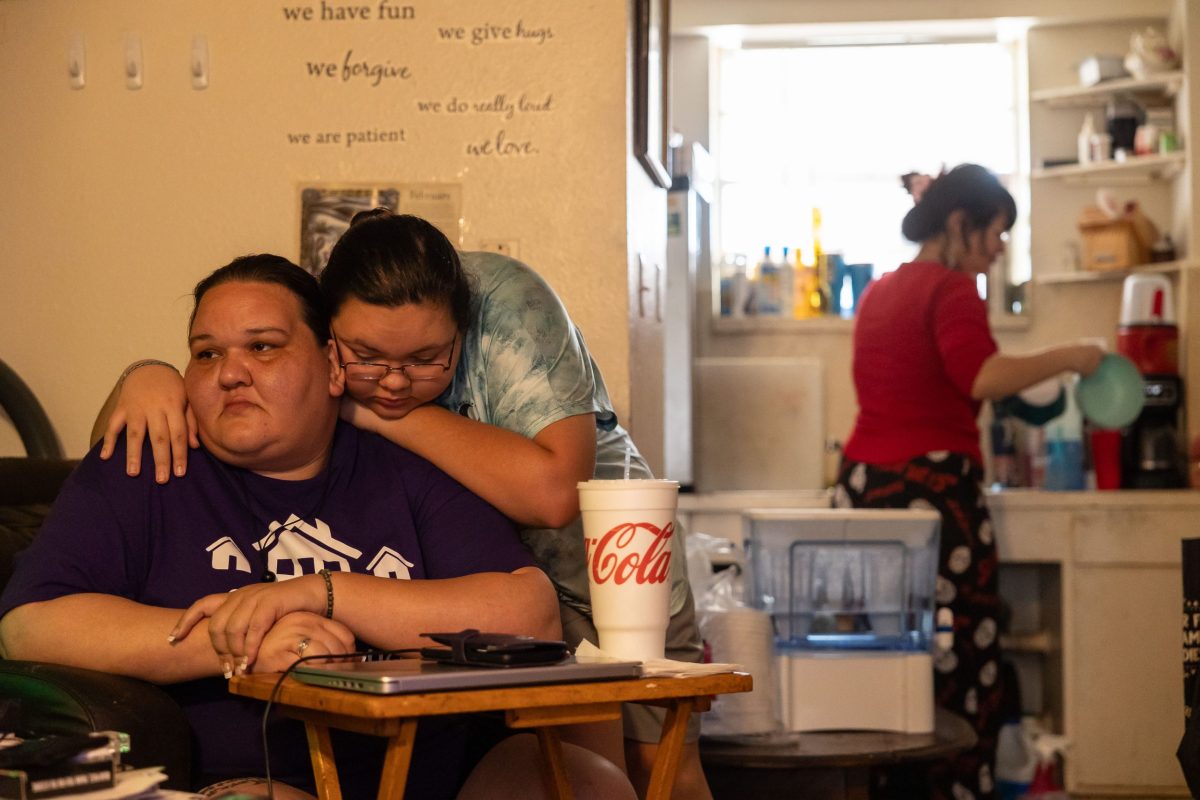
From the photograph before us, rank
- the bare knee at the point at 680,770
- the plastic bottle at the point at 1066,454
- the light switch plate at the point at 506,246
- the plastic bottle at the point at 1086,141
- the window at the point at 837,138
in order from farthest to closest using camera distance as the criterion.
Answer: the window at the point at 837,138 → the plastic bottle at the point at 1086,141 → the plastic bottle at the point at 1066,454 → the light switch plate at the point at 506,246 → the bare knee at the point at 680,770

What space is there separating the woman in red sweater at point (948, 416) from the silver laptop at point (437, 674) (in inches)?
83.7

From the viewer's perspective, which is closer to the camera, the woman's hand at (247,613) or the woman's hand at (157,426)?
the woman's hand at (247,613)

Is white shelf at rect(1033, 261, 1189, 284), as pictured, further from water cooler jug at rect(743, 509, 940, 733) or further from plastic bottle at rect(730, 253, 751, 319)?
water cooler jug at rect(743, 509, 940, 733)

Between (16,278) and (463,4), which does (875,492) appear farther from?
(16,278)

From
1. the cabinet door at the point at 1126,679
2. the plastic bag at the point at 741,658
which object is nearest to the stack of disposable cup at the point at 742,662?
the plastic bag at the point at 741,658

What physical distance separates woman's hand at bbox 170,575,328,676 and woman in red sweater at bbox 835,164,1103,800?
2.10 m

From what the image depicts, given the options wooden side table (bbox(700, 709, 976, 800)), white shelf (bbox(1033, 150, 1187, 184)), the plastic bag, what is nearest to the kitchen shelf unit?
white shelf (bbox(1033, 150, 1187, 184))

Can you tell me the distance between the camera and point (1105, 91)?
172 inches

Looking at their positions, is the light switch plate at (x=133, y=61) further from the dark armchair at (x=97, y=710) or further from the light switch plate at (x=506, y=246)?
the dark armchair at (x=97, y=710)

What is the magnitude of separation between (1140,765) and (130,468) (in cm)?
319

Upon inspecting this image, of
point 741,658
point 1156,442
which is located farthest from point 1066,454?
point 741,658

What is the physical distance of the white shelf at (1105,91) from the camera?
4.23m

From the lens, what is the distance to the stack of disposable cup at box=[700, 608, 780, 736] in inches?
97.6

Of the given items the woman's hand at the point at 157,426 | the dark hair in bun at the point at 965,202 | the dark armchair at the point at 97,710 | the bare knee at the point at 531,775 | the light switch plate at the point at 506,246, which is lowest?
the bare knee at the point at 531,775
